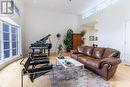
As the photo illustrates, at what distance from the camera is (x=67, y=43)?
9430 millimetres

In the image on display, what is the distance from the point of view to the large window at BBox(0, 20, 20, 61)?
4.71 metres

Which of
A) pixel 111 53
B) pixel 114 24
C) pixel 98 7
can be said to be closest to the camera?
pixel 111 53

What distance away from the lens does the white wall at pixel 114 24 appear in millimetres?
5398

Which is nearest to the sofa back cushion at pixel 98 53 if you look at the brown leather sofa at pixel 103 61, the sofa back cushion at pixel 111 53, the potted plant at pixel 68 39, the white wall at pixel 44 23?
the brown leather sofa at pixel 103 61

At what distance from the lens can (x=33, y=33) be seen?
884cm

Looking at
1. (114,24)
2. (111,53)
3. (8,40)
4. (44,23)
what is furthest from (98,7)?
(8,40)

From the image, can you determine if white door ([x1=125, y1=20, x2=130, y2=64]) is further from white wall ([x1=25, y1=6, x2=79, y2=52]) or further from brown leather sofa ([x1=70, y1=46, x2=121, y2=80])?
white wall ([x1=25, y1=6, x2=79, y2=52])

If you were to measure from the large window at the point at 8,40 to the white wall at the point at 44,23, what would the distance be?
75.1 inches

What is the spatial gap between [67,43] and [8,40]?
4.85 metres

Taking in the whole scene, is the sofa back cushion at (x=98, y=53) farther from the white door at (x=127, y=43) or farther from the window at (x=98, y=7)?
the window at (x=98, y=7)

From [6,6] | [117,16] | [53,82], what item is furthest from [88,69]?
[6,6]

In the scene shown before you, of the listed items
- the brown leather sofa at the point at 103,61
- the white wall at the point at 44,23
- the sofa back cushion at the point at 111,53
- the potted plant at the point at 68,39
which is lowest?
the brown leather sofa at the point at 103,61

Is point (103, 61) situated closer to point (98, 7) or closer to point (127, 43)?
point (127, 43)

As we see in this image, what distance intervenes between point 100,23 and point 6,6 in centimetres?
527
